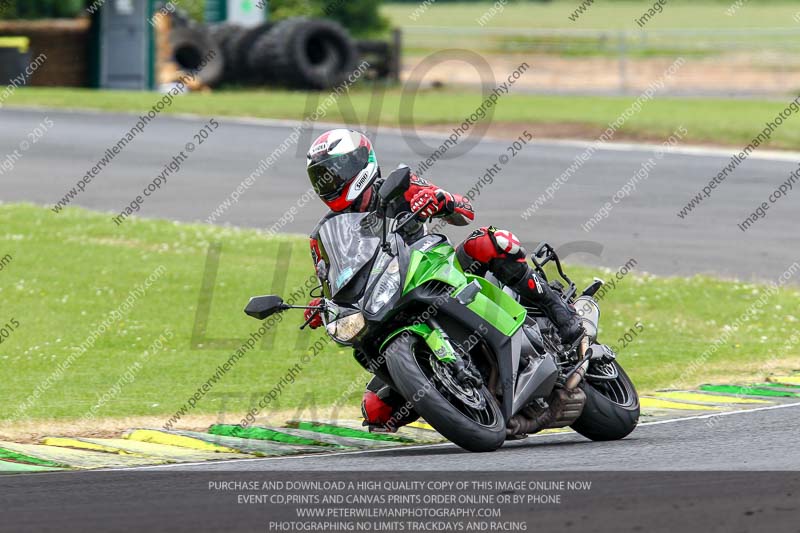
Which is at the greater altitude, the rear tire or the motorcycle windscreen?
the motorcycle windscreen

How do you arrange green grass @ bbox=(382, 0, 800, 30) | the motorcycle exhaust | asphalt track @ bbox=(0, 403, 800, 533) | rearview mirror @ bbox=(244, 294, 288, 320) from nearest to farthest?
asphalt track @ bbox=(0, 403, 800, 533), rearview mirror @ bbox=(244, 294, 288, 320), the motorcycle exhaust, green grass @ bbox=(382, 0, 800, 30)

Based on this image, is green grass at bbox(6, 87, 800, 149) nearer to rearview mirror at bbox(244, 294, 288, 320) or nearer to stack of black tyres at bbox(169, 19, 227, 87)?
stack of black tyres at bbox(169, 19, 227, 87)

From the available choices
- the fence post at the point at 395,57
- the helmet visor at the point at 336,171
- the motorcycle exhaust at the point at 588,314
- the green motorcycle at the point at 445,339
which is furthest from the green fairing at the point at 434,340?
the fence post at the point at 395,57

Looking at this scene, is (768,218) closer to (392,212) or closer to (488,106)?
(392,212)

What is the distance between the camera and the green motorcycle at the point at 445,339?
817 centimetres

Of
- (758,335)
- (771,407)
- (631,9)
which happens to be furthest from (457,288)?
(631,9)

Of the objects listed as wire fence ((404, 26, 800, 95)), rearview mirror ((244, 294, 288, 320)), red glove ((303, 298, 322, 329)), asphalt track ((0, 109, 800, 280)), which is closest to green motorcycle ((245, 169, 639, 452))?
rearview mirror ((244, 294, 288, 320))

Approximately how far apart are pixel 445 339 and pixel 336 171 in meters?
1.20

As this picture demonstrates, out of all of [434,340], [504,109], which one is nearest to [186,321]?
[434,340]

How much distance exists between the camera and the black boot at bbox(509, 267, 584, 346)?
9.00m

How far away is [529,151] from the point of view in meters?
26.3

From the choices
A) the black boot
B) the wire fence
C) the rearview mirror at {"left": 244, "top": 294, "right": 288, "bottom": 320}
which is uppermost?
the rearview mirror at {"left": 244, "top": 294, "right": 288, "bottom": 320}

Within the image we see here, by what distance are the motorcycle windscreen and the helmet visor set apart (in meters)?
0.18
